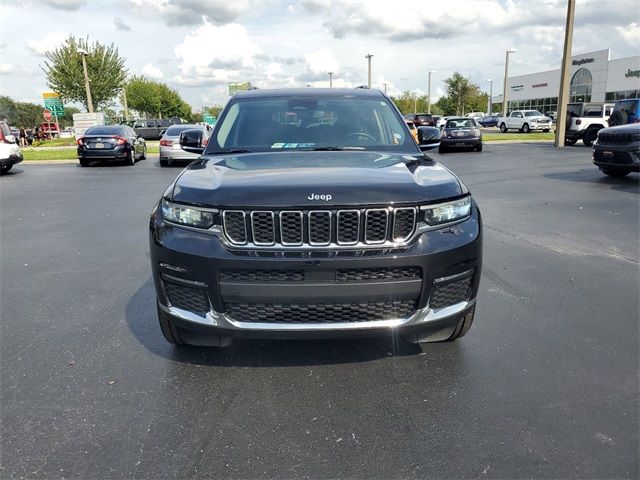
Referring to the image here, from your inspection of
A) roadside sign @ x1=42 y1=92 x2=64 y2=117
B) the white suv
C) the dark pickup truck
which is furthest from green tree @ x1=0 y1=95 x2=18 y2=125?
the white suv

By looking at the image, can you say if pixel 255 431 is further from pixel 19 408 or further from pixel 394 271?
pixel 19 408

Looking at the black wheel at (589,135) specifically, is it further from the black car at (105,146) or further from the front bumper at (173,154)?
the black car at (105,146)

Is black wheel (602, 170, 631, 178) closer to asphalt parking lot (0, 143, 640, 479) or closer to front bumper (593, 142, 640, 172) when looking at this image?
front bumper (593, 142, 640, 172)

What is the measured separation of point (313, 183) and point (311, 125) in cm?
155

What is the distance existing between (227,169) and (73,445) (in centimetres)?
173

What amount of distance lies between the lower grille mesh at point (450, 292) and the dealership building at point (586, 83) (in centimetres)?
5326

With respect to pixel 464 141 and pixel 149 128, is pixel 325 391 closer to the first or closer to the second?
pixel 464 141

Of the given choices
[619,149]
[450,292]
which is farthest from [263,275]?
[619,149]

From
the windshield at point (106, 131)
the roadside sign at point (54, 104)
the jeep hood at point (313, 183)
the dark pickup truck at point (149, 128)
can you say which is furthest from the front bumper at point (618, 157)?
the roadside sign at point (54, 104)

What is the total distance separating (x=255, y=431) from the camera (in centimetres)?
257

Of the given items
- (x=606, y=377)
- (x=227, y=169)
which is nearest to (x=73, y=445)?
(x=227, y=169)

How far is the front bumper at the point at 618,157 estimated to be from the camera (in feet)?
35.3

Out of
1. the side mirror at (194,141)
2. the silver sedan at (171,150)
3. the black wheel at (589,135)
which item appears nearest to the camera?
the side mirror at (194,141)

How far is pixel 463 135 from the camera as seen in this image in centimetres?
2219
